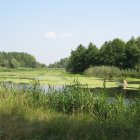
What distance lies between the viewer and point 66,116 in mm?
7277

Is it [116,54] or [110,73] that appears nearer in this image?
[110,73]

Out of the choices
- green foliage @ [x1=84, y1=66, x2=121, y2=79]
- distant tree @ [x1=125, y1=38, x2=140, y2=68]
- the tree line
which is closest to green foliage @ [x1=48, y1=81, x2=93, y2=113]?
green foliage @ [x1=84, y1=66, x2=121, y2=79]

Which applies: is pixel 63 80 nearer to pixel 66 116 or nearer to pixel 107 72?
pixel 107 72

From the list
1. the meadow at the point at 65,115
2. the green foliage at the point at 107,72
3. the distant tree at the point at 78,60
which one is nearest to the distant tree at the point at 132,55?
the green foliage at the point at 107,72

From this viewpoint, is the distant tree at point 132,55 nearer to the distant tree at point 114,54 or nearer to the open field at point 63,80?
the distant tree at point 114,54

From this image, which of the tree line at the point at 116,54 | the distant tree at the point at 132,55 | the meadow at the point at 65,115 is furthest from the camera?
the tree line at the point at 116,54

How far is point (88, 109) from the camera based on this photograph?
28.7 ft

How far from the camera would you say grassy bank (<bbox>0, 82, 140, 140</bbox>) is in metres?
5.83

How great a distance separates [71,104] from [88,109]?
51cm

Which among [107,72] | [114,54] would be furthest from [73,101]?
[114,54]

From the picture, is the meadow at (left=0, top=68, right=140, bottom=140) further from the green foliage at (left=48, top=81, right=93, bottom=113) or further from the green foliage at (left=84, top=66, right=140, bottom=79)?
the green foliage at (left=84, top=66, right=140, bottom=79)

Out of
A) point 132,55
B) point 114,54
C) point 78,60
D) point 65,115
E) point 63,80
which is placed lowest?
point 65,115

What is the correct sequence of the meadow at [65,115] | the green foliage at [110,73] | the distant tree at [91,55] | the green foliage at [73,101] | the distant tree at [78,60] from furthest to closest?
the distant tree at [78,60]
the distant tree at [91,55]
the green foliage at [110,73]
the green foliage at [73,101]
the meadow at [65,115]

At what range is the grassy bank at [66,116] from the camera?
5.83 metres
